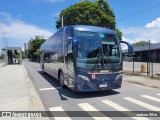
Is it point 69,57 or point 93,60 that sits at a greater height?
point 69,57

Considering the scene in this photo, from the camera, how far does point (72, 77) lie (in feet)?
35.0

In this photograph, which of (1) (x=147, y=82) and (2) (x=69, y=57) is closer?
(2) (x=69, y=57)

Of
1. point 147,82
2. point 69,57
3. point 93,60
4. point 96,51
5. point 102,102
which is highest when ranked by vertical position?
point 96,51

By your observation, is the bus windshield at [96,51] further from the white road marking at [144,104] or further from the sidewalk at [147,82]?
the sidewalk at [147,82]

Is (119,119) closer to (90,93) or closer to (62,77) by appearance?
(90,93)

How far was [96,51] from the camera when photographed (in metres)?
10.6

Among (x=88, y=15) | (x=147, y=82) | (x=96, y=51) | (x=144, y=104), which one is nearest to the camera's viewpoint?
(x=144, y=104)

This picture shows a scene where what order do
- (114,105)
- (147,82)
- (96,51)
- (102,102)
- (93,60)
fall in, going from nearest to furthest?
(114,105), (102,102), (93,60), (96,51), (147,82)

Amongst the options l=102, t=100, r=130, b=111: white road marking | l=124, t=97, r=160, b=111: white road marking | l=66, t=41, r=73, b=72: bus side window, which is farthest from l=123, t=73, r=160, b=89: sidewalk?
l=66, t=41, r=73, b=72: bus side window

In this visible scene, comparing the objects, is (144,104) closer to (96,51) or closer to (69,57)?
(96,51)

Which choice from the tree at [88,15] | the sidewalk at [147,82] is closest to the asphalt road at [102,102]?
the sidewalk at [147,82]

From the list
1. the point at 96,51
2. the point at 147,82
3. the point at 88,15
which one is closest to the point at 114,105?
the point at 96,51

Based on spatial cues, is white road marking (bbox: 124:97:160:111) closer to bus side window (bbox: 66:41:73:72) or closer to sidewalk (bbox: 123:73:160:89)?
bus side window (bbox: 66:41:73:72)

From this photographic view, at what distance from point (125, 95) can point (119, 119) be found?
398 centimetres
